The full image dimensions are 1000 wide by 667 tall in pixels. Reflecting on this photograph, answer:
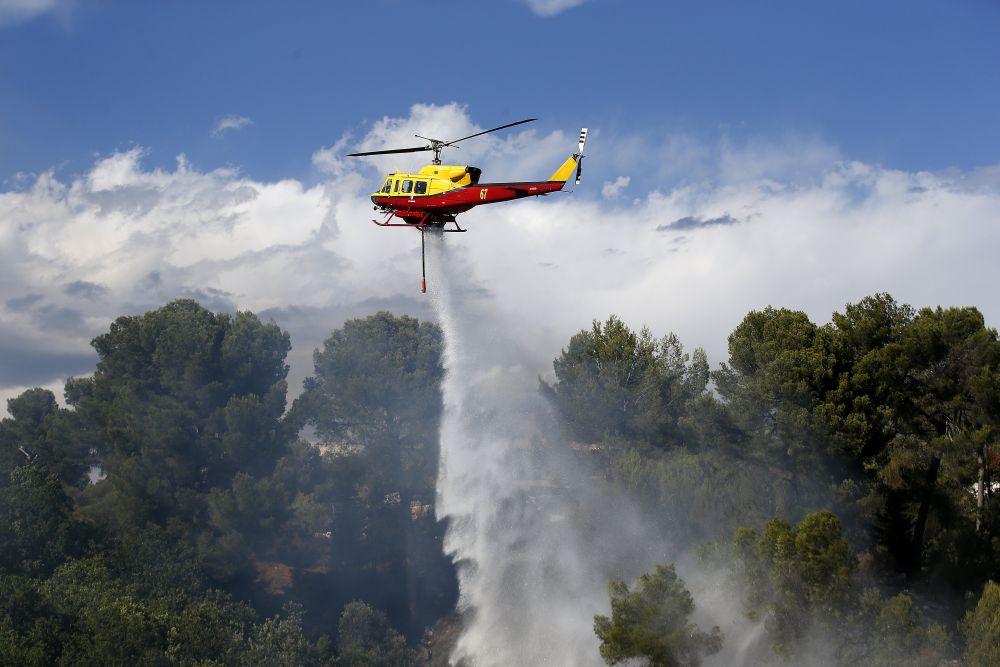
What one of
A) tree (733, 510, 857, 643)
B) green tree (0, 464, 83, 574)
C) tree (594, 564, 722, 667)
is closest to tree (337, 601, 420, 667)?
green tree (0, 464, 83, 574)

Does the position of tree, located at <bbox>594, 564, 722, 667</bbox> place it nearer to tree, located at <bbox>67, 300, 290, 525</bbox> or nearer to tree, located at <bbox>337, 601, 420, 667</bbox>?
tree, located at <bbox>337, 601, 420, 667</bbox>

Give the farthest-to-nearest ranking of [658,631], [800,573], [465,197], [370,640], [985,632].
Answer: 1. [370,640]
2. [465,197]
3. [658,631]
4. [800,573]
5. [985,632]

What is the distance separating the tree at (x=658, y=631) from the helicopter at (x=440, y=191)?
15.9 meters

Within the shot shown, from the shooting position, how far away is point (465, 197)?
3606cm

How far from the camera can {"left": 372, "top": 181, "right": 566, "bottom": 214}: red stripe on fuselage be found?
3516 centimetres

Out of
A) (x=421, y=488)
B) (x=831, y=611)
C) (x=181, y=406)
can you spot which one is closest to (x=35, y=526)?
(x=181, y=406)

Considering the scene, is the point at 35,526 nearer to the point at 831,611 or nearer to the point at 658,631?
the point at 658,631

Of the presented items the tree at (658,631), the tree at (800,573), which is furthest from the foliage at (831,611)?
the tree at (658,631)

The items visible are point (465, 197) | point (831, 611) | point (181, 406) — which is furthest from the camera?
point (181, 406)

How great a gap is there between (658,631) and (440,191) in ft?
63.9

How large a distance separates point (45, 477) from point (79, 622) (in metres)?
16.2

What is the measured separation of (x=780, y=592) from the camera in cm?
3200

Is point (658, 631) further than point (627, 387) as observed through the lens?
No

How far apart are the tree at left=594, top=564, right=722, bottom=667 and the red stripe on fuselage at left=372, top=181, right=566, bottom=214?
15644 millimetres
